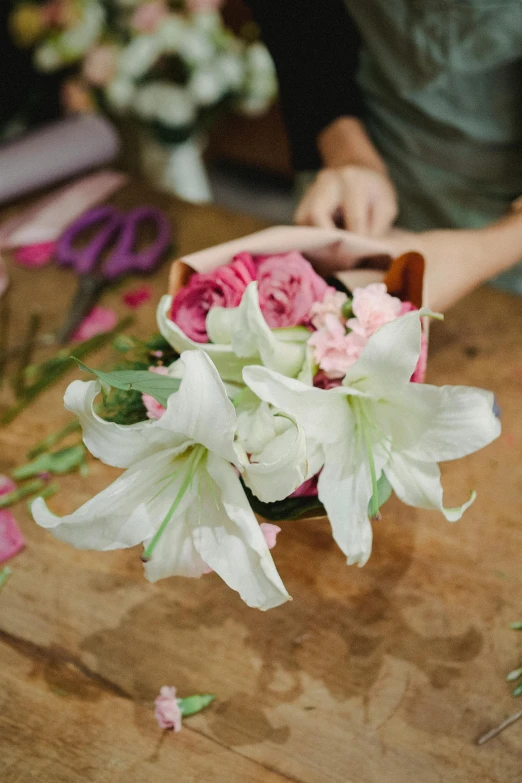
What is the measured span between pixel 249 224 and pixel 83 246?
257 millimetres

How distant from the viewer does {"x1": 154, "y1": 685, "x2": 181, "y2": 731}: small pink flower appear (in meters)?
0.48

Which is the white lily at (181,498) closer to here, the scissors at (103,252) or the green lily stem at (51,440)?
the green lily stem at (51,440)

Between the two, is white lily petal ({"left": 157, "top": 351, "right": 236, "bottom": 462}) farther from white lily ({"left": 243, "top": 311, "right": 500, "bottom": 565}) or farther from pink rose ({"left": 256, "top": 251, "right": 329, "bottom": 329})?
pink rose ({"left": 256, "top": 251, "right": 329, "bottom": 329})

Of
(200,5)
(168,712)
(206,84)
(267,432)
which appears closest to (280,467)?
(267,432)

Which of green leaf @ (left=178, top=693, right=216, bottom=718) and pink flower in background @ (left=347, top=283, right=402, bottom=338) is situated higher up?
pink flower in background @ (left=347, top=283, right=402, bottom=338)

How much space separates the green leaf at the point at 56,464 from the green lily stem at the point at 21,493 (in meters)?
0.01

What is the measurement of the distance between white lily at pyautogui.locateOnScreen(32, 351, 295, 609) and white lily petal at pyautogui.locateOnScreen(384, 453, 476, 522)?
10 cm

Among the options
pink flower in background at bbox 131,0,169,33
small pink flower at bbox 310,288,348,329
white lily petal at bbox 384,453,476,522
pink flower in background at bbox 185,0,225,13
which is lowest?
white lily petal at bbox 384,453,476,522

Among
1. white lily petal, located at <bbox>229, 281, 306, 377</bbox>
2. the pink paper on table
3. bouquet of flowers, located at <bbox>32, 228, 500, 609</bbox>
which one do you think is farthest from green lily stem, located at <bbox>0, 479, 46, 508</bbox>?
the pink paper on table

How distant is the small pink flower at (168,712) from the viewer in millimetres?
484

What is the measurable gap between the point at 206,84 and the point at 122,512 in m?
1.06

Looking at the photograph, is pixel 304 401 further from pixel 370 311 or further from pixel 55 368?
pixel 55 368

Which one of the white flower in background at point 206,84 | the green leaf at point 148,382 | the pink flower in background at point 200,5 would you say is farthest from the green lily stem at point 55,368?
the pink flower in background at point 200,5

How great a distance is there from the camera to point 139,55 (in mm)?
1171
